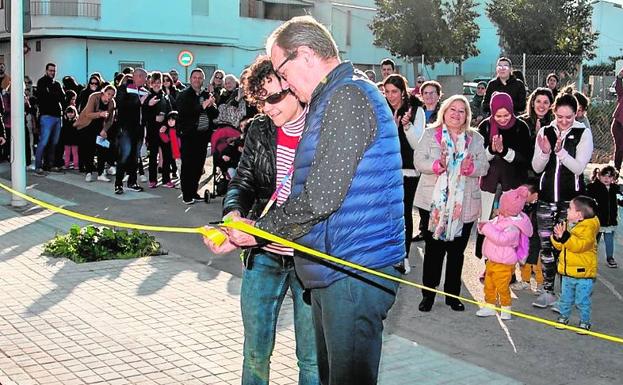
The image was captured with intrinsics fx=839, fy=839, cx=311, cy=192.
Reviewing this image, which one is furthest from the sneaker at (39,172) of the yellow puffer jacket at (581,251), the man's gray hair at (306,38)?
the man's gray hair at (306,38)

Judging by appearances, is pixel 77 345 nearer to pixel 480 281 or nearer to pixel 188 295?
pixel 188 295

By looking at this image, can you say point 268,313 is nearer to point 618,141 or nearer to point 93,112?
point 93,112

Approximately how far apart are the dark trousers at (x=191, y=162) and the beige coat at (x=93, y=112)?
236cm

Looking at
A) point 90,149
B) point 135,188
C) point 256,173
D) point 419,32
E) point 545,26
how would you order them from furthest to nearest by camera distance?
point 419,32 → point 545,26 → point 90,149 → point 135,188 → point 256,173

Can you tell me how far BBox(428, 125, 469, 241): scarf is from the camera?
7.21m

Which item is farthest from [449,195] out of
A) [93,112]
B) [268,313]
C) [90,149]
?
[90,149]

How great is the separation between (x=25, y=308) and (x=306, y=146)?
4.42m

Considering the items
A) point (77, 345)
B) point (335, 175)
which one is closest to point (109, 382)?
point (77, 345)

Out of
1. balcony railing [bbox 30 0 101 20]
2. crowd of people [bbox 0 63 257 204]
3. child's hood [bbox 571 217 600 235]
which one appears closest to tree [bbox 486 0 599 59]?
balcony railing [bbox 30 0 101 20]

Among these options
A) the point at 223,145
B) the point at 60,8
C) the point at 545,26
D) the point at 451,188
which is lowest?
the point at 451,188

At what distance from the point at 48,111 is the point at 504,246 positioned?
→ 11412 mm

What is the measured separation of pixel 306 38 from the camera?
11.2 ft

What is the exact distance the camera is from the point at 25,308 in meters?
6.93

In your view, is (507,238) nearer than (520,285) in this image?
Yes
